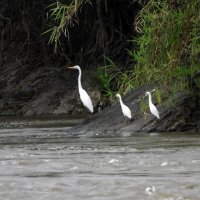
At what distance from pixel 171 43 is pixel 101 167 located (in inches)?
177

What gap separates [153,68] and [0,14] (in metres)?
10.5

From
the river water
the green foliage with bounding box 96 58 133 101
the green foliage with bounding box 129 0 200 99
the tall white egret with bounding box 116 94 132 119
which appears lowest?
the green foliage with bounding box 96 58 133 101

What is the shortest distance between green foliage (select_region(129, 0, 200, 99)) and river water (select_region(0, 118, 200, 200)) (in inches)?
33.9

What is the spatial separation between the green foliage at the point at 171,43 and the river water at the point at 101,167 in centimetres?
86

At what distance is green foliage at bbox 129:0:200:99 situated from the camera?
12312 mm

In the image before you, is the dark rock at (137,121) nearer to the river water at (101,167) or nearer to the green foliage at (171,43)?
the green foliage at (171,43)

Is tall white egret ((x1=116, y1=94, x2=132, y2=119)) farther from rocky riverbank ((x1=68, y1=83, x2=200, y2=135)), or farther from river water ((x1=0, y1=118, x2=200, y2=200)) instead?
river water ((x1=0, y1=118, x2=200, y2=200))

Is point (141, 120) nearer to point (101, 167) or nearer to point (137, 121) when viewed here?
point (137, 121)

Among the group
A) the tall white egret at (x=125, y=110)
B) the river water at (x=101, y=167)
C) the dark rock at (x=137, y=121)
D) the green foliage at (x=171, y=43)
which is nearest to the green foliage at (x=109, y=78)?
the dark rock at (x=137, y=121)

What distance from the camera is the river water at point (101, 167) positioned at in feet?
22.1

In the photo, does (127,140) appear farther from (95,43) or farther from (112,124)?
(95,43)

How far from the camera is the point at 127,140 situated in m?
11.7

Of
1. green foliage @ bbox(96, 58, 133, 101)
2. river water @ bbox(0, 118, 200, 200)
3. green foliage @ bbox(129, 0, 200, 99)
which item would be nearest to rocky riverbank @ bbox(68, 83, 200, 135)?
green foliage @ bbox(129, 0, 200, 99)

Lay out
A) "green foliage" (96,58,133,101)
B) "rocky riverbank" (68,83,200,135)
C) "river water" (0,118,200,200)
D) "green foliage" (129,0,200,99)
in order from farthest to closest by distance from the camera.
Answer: "green foliage" (96,58,133,101), "rocky riverbank" (68,83,200,135), "green foliage" (129,0,200,99), "river water" (0,118,200,200)
